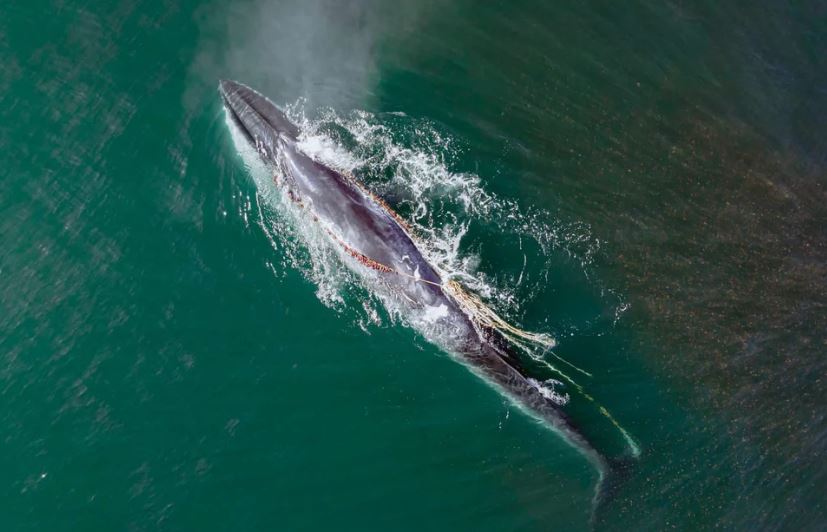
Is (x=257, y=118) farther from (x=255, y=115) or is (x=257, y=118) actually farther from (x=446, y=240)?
(x=446, y=240)

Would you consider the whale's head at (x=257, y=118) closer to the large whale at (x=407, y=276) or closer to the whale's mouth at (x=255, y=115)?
the whale's mouth at (x=255, y=115)

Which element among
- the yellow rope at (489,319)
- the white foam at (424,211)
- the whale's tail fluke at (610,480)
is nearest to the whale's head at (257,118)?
the white foam at (424,211)

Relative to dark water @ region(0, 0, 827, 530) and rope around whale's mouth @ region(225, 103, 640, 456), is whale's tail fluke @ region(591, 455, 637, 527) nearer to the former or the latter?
dark water @ region(0, 0, 827, 530)

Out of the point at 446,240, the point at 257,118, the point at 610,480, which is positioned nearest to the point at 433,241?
the point at 446,240

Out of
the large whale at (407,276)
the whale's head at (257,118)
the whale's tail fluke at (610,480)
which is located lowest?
the whale's tail fluke at (610,480)

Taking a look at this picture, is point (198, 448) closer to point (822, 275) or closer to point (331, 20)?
point (331, 20)

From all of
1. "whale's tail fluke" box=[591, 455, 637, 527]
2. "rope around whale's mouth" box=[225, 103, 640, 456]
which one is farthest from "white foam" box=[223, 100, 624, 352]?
"whale's tail fluke" box=[591, 455, 637, 527]

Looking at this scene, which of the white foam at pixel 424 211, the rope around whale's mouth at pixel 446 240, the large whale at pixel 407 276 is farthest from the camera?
the white foam at pixel 424 211
